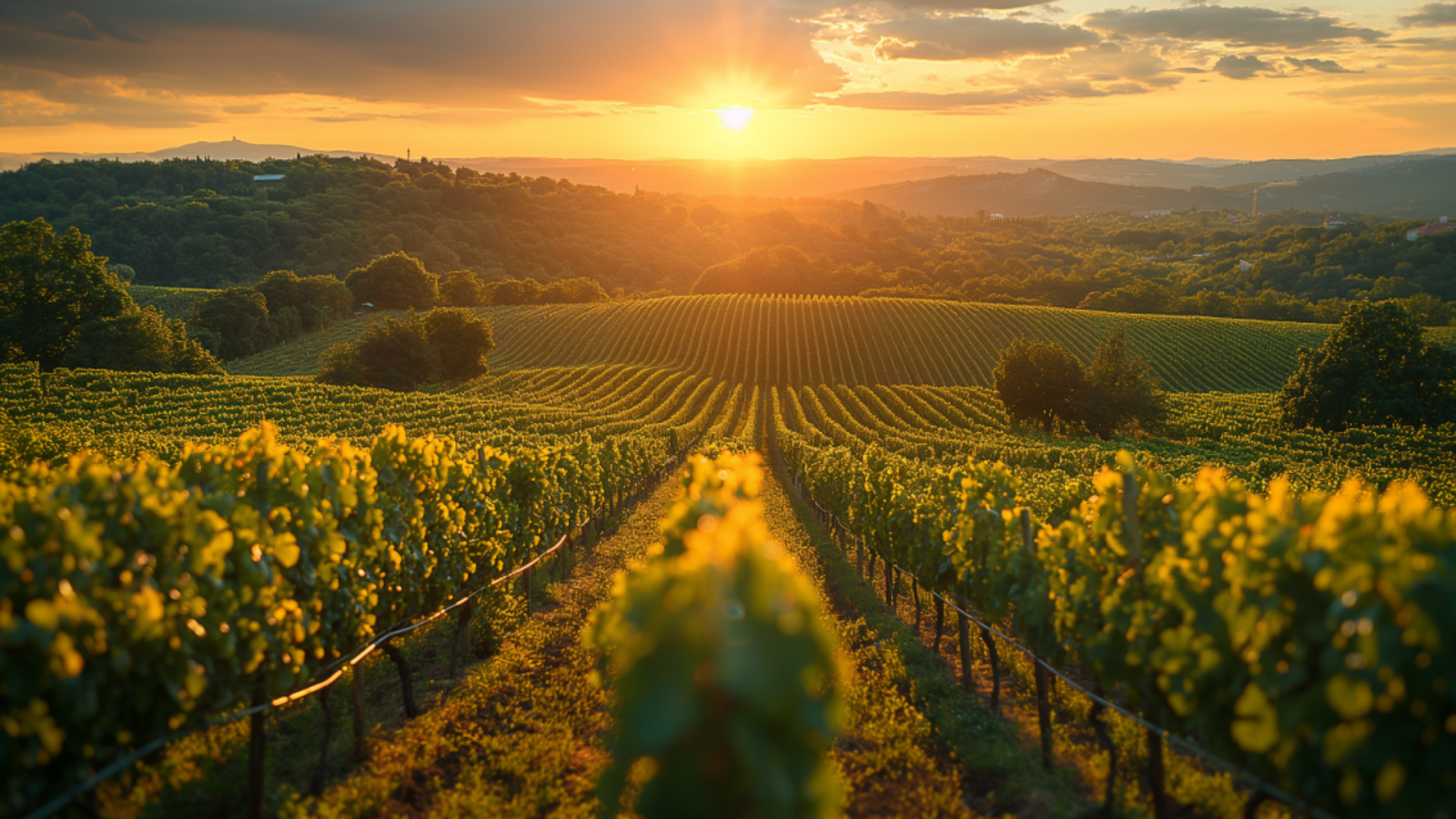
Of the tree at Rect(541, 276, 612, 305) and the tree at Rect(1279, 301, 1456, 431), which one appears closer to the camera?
the tree at Rect(1279, 301, 1456, 431)

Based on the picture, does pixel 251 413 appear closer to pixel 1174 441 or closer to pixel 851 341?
pixel 1174 441

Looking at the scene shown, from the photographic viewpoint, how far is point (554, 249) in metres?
169

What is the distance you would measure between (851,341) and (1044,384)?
33.8m

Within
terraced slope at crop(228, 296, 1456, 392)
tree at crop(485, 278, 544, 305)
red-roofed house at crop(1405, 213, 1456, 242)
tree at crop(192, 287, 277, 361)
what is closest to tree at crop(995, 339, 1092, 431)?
terraced slope at crop(228, 296, 1456, 392)

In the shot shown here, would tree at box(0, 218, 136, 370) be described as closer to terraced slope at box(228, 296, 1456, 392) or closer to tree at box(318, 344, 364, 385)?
tree at box(318, 344, 364, 385)

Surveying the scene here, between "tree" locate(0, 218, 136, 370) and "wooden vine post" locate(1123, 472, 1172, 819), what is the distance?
2562 inches

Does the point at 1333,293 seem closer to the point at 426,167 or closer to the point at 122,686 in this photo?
the point at 122,686

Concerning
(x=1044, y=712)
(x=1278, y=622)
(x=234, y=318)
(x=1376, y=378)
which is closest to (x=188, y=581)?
(x=1278, y=622)

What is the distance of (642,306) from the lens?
310 ft

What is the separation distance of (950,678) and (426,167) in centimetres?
22205

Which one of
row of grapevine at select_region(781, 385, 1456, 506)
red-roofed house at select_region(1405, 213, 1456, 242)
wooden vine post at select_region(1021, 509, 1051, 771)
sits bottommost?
row of grapevine at select_region(781, 385, 1456, 506)

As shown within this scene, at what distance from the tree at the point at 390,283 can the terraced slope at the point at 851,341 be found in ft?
47.7

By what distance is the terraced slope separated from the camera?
73312mm

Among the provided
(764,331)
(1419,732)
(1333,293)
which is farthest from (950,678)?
(1333,293)
